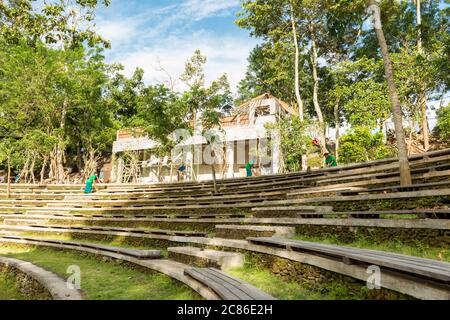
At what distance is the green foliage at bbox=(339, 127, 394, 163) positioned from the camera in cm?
1847

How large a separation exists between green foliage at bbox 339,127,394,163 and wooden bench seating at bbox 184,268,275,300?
15.7m

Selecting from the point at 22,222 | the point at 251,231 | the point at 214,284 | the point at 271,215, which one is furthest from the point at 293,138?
the point at 214,284

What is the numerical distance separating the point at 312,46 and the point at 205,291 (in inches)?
1091

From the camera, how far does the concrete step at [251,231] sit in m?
6.46

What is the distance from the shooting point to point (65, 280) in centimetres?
593

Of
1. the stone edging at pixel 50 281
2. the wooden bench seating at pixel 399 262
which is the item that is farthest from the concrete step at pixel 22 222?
the wooden bench seating at pixel 399 262

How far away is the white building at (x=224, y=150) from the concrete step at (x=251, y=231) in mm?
12811

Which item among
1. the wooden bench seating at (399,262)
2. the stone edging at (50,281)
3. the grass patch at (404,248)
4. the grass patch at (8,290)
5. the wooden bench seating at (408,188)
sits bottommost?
the grass patch at (8,290)

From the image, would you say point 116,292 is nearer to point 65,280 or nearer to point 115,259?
point 65,280

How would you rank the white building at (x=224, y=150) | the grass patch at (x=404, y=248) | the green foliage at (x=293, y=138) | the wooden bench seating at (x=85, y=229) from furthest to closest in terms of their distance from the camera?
the white building at (x=224, y=150) < the green foliage at (x=293, y=138) < the wooden bench seating at (x=85, y=229) < the grass patch at (x=404, y=248)

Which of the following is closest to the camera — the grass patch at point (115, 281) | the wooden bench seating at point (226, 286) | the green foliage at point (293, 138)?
the wooden bench seating at point (226, 286)

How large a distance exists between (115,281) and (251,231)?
115 inches

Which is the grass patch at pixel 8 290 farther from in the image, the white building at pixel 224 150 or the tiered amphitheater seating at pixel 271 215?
the white building at pixel 224 150
